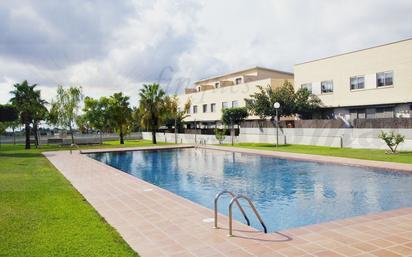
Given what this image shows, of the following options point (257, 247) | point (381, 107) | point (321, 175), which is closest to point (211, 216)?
point (257, 247)

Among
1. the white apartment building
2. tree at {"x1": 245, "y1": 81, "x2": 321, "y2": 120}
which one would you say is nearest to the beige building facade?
tree at {"x1": 245, "y1": 81, "x2": 321, "y2": 120}

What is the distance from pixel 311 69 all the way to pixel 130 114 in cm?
2266

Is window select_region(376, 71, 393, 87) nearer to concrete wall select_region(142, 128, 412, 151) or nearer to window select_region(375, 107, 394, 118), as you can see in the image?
window select_region(375, 107, 394, 118)

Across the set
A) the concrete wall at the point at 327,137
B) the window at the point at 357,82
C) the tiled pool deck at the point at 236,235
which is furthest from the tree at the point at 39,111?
the window at the point at 357,82

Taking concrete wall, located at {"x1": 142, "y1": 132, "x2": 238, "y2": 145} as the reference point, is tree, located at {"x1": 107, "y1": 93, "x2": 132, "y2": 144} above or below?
above

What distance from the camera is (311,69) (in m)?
35.4

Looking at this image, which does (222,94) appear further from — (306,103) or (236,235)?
(236,235)

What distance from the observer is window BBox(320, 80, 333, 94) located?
3350cm

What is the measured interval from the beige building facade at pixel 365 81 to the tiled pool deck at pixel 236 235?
889 inches

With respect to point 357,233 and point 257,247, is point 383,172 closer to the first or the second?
point 357,233

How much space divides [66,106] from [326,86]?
102 ft

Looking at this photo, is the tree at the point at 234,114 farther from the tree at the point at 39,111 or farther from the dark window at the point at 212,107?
the tree at the point at 39,111

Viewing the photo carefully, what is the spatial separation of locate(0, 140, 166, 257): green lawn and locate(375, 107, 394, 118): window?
85.4 feet

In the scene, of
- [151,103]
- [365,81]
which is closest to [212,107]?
[151,103]
